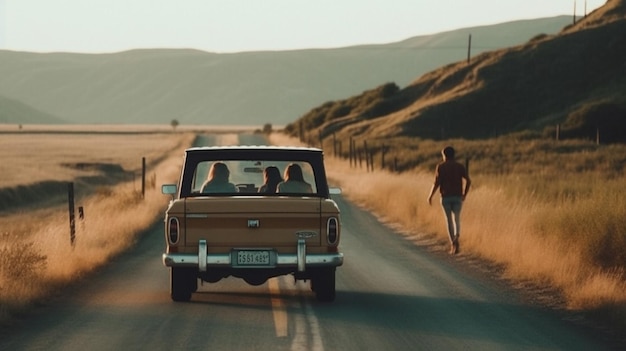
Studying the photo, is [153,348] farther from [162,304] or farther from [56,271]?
[56,271]

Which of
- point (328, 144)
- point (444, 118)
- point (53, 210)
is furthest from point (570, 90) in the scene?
point (53, 210)

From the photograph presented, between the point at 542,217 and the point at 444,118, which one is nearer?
the point at 542,217

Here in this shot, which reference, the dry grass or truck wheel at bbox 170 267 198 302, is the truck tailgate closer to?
truck wheel at bbox 170 267 198 302

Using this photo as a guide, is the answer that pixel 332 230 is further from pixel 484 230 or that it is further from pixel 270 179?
pixel 484 230

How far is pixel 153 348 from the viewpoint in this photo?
431 inches

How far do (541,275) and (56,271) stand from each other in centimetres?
673

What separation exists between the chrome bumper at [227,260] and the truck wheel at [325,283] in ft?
2.21

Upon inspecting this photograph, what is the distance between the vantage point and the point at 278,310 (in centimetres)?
1362

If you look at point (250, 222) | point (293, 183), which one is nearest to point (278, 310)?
point (250, 222)

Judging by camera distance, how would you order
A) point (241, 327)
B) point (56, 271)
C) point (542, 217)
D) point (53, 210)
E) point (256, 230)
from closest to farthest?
point (241, 327)
point (256, 230)
point (56, 271)
point (542, 217)
point (53, 210)

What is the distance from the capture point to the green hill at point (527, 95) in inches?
3428

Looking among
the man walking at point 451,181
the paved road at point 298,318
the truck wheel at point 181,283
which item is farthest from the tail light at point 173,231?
the man walking at point 451,181

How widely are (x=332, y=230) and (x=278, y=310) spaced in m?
1.10

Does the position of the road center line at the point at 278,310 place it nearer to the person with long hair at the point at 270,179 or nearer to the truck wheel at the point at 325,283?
the truck wheel at the point at 325,283
